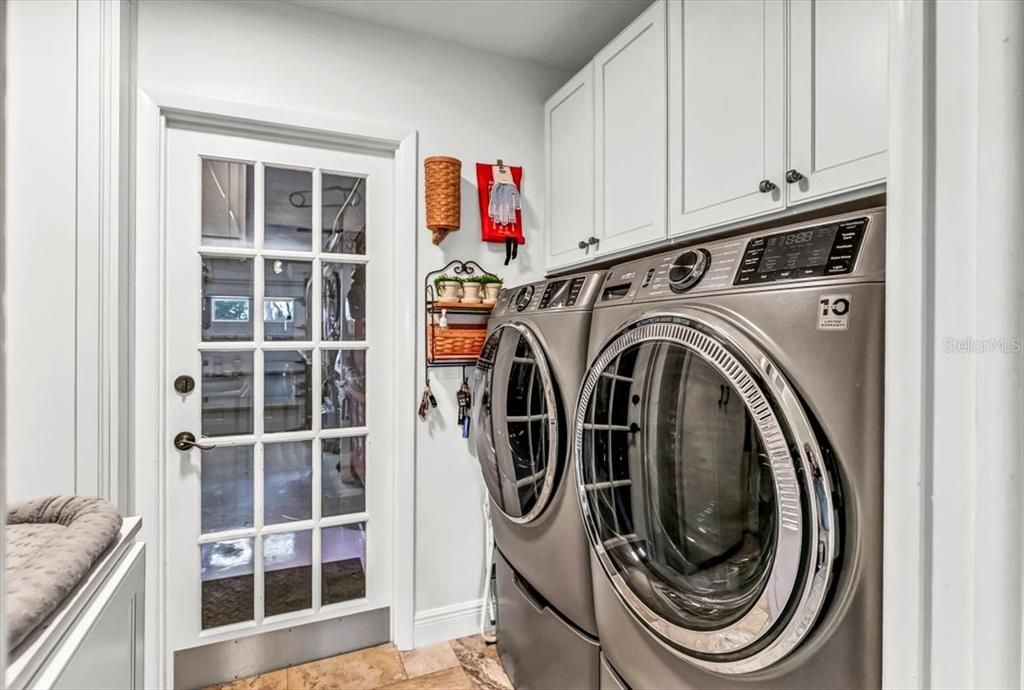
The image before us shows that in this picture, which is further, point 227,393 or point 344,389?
point 344,389

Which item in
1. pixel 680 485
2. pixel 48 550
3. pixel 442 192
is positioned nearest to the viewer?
pixel 48 550

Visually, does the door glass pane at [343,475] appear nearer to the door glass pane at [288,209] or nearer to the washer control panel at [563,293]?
the door glass pane at [288,209]

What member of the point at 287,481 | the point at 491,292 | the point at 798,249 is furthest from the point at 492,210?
the point at 798,249

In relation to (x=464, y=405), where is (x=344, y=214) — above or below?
above

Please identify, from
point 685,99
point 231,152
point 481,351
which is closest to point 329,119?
point 231,152

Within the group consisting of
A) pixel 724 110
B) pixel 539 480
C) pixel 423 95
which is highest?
pixel 423 95

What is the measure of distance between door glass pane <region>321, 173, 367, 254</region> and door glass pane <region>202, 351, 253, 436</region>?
0.54m

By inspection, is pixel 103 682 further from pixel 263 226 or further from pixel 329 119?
pixel 329 119

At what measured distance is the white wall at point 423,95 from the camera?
5.83 ft

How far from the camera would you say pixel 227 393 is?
6.16 ft

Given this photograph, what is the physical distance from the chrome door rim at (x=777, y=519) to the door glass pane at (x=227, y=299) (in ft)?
5.18

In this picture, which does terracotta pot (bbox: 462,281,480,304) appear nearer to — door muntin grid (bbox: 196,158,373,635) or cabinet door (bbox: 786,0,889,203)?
door muntin grid (bbox: 196,158,373,635)

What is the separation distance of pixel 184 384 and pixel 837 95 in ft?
6.88

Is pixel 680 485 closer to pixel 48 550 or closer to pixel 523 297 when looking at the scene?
pixel 523 297
